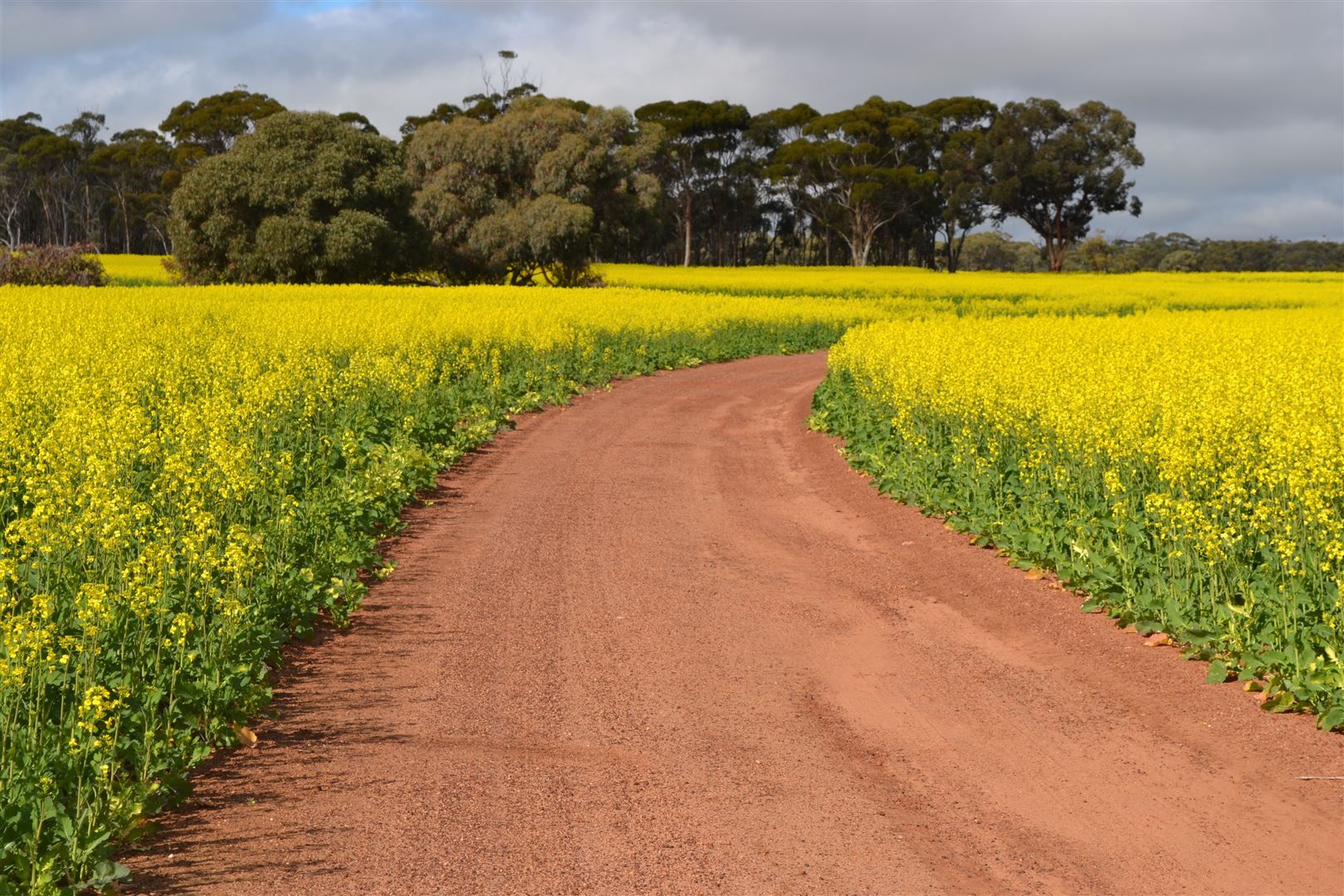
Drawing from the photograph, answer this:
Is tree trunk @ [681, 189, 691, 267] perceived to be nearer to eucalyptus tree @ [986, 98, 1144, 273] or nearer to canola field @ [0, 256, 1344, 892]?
eucalyptus tree @ [986, 98, 1144, 273]

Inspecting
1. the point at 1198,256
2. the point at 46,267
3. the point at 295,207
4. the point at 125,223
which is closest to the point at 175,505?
the point at 46,267

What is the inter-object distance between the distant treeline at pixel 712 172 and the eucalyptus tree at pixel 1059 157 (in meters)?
0.13

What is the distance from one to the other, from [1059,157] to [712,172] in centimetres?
2755

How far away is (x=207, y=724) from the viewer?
654 cm

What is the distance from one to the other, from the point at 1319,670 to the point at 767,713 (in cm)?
328

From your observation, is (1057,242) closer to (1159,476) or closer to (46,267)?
(46,267)

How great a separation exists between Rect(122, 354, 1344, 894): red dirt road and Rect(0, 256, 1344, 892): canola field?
0.37 metres

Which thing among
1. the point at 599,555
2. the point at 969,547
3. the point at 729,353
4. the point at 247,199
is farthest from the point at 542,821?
the point at 247,199

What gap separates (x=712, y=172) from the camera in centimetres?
10100

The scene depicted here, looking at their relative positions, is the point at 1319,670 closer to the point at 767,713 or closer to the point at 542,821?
the point at 767,713

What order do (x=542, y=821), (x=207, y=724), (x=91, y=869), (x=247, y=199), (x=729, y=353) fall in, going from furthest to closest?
(x=247, y=199), (x=729, y=353), (x=207, y=724), (x=542, y=821), (x=91, y=869)

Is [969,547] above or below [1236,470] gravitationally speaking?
below

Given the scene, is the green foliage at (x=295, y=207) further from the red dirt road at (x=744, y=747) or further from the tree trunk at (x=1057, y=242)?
the tree trunk at (x=1057, y=242)

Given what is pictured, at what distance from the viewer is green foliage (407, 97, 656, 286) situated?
60344mm
